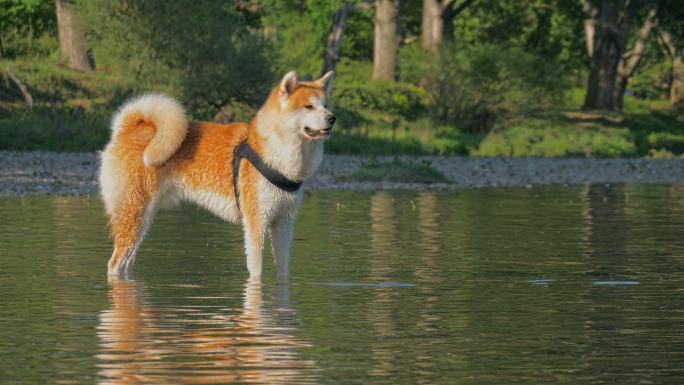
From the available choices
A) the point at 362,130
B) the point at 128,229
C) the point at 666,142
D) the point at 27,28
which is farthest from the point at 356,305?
the point at 666,142

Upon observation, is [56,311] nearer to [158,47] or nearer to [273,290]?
[273,290]

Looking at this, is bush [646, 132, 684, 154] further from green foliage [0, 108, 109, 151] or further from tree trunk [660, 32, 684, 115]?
green foliage [0, 108, 109, 151]

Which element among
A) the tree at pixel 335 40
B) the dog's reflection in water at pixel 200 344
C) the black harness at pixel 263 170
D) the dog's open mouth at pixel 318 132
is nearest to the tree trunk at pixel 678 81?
the tree at pixel 335 40

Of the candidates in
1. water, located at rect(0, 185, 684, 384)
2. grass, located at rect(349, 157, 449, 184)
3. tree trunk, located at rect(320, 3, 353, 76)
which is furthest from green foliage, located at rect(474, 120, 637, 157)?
water, located at rect(0, 185, 684, 384)

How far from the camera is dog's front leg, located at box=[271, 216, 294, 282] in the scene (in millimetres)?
13234

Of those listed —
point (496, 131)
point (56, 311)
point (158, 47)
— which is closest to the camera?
point (56, 311)

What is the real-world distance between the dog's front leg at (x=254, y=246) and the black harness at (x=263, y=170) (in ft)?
1.33

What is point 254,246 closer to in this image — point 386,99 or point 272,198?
point 272,198

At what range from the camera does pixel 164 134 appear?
13.3 metres

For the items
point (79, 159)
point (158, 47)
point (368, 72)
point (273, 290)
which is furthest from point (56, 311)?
point (368, 72)

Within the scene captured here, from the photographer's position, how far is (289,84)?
12.7 m

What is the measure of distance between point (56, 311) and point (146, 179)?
2656 millimetres

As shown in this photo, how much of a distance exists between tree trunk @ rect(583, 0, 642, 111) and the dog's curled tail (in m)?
42.9

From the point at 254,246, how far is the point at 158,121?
1.54m
